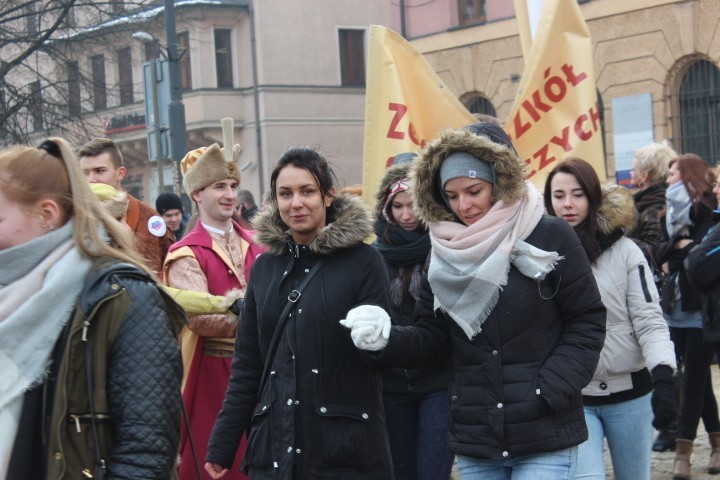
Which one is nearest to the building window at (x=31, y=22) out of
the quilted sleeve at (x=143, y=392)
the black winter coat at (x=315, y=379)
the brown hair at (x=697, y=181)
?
the brown hair at (x=697, y=181)

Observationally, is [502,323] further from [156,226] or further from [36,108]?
[36,108]

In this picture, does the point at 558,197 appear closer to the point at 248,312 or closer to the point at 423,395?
the point at 423,395

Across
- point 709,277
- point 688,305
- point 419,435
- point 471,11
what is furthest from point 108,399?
point 471,11

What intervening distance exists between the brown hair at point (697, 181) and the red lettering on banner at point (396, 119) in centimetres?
232

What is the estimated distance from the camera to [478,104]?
27016mm

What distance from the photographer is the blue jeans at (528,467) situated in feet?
14.4

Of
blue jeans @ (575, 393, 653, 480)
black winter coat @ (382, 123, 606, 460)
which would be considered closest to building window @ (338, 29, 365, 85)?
blue jeans @ (575, 393, 653, 480)

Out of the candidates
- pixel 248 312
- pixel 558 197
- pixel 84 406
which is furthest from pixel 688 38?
pixel 84 406

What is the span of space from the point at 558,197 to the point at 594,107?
1745 mm

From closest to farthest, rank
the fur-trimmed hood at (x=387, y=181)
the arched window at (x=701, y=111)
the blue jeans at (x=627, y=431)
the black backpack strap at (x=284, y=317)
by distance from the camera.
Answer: the black backpack strap at (x=284, y=317) → the blue jeans at (x=627, y=431) → the fur-trimmed hood at (x=387, y=181) → the arched window at (x=701, y=111)

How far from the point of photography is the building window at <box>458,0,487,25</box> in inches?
1085

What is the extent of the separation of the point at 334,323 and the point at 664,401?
1.59 meters

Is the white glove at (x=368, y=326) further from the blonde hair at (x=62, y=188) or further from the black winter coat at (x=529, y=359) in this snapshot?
the blonde hair at (x=62, y=188)

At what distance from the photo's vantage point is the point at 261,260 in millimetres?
4980
